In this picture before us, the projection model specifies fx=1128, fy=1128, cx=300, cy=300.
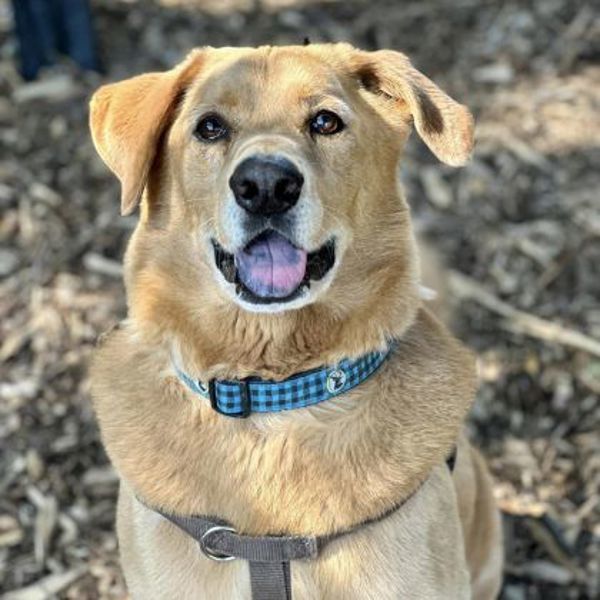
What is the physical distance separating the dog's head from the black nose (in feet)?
0.22

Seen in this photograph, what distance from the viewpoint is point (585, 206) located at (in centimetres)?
541

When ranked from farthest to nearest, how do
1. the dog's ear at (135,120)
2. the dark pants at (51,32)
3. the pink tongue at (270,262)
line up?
the dark pants at (51,32) → the dog's ear at (135,120) → the pink tongue at (270,262)

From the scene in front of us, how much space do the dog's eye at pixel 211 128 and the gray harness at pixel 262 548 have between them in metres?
1.00

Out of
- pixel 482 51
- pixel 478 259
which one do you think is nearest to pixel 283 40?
pixel 482 51

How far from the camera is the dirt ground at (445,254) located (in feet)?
14.0

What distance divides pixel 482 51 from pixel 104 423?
153 inches

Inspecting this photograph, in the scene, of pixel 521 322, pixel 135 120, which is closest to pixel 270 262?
pixel 135 120

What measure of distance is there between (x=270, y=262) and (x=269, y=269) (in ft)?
0.06

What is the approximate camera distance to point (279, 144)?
9.28 ft

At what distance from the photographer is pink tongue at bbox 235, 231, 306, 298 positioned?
9.31ft

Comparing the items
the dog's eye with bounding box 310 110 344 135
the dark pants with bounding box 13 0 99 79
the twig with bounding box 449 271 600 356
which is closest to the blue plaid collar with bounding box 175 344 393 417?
the dog's eye with bounding box 310 110 344 135

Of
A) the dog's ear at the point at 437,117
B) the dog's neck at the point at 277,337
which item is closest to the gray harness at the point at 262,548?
the dog's neck at the point at 277,337

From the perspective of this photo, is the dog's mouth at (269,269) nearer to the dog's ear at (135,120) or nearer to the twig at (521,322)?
the dog's ear at (135,120)

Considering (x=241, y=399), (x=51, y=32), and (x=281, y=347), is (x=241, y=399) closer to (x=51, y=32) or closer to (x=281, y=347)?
(x=281, y=347)
